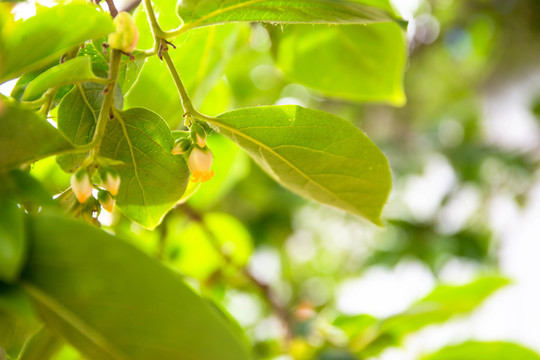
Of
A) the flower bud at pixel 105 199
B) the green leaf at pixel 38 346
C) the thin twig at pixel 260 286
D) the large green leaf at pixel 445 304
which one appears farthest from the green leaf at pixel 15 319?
the large green leaf at pixel 445 304

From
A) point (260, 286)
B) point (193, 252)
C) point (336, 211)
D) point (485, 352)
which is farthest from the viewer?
point (336, 211)

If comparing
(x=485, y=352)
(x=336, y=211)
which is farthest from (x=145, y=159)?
(x=336, y=211)

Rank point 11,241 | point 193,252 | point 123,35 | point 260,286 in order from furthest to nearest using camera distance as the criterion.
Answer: point 193,252 < point 260,286 < point 123,35 < point 11,241

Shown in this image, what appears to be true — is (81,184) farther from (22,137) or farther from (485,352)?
(485,352)

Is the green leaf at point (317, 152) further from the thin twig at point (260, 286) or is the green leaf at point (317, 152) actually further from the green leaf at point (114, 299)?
the thin twig at point (260, 286)

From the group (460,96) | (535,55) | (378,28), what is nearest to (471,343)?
(378,28)

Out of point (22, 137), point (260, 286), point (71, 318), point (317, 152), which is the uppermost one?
point (260, 286)
